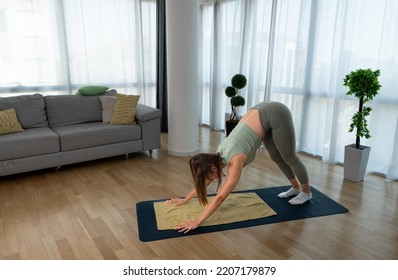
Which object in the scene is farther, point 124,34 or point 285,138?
point 124,34

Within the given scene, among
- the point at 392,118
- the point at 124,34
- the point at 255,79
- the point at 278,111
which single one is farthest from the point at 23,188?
the point at 392,118

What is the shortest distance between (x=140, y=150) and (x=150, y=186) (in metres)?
0.95

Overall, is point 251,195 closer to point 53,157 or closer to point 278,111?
point 278,111

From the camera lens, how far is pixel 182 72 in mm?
3920

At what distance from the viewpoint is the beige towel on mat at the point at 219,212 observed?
2.47 m

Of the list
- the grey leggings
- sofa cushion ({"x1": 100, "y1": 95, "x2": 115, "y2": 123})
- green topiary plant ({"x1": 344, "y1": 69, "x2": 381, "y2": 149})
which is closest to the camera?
the grey leggings

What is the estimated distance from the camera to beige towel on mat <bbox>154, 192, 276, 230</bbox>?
2473 millimetres

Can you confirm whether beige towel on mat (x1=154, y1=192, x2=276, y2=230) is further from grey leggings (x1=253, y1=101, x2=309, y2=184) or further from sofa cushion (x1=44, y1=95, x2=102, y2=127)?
sofa cushion (x1=44, y1=95, x2=102, y2=127)

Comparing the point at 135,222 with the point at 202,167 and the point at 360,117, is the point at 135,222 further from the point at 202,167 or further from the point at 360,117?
the point at 360,117

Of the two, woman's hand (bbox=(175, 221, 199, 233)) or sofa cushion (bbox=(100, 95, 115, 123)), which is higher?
sofa cushion (bbox=(100, 95, 115, 123))

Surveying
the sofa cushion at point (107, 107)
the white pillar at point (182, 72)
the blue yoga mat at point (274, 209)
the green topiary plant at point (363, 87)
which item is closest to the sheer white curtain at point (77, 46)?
the sofa cushion at point (107, 107)

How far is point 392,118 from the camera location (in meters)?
3.25

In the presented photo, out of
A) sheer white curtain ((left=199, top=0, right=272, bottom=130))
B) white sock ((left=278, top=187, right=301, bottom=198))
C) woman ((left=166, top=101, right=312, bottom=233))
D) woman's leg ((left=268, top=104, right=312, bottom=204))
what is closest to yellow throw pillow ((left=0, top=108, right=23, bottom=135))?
woman ((left=166, top=101, right=312, bottom=233))

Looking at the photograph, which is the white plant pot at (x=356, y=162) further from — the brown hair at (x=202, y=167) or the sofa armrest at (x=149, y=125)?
the sofa armrest at (x=149, y=125)
